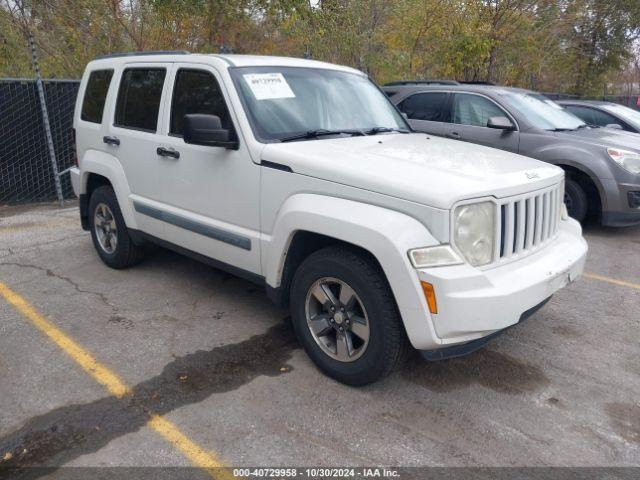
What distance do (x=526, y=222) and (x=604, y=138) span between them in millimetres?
4700

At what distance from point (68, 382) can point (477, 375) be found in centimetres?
251

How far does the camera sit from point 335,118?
14.1ft

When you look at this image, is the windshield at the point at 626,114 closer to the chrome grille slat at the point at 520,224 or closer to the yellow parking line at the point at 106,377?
the chrome grille slat at the point at 520,224

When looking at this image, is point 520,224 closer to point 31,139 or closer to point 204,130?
point 204,130

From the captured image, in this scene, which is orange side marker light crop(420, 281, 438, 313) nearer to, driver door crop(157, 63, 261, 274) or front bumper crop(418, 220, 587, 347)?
front bumper crop(418, 220, 587, 347)

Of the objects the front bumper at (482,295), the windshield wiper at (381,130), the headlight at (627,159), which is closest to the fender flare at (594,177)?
the headlight at (627,159)

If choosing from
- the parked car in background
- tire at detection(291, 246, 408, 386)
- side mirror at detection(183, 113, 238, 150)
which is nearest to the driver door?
side mirror at detection(183, 113, 238, 150)

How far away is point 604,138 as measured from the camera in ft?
23.9

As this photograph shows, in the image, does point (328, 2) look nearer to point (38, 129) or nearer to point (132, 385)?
point (38, 129)

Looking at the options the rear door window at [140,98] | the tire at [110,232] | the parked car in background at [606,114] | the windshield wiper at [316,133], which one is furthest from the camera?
the parked car in background at [606,114]

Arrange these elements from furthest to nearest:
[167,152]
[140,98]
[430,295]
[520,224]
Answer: [140,98], [167,152], [520,224], [430,295]

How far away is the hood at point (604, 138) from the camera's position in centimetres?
706

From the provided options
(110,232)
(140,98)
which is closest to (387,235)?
(140,98)

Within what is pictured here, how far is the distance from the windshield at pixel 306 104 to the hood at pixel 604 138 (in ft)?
11.4
